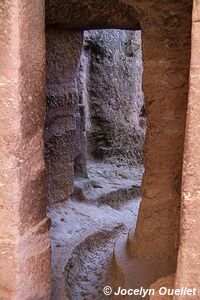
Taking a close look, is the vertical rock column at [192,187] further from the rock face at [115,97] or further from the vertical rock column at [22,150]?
the rock face at [115,97]

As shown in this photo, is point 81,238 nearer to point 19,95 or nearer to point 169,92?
point 169,92

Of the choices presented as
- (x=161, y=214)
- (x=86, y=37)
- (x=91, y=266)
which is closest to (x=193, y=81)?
(x=161, y=214)

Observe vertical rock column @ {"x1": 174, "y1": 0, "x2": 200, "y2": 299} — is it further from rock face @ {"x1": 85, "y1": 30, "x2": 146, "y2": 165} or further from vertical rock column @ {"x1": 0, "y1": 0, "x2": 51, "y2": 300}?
rock face @ {"x1": 85, "y1": 30, "x2": 146, "y2": 165}

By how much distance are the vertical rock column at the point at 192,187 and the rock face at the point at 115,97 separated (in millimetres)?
3507

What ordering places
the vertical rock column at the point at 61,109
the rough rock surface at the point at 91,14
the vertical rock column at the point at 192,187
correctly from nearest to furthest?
the vertical rock column at the point at 192,187 → the rough rock surface at the point at 91,14 → the vertical rock column at the point at 61,109

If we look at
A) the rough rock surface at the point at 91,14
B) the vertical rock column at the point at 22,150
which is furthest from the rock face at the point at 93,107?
the vertical rock column at the point at 22,150

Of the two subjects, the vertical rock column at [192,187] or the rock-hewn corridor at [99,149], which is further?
the rock-hewn corridor at [99,149]

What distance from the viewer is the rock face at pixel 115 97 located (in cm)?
499

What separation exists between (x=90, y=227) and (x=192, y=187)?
2.14 metres

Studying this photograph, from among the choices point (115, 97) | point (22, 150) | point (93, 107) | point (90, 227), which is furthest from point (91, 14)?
point (115, 97)

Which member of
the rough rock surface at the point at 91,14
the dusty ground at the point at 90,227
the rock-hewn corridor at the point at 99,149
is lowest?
the dusty ground at the point at 90,227

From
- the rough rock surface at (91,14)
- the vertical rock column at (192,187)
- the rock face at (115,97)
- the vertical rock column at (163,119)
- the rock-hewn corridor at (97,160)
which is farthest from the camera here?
the rock face at (115,97)

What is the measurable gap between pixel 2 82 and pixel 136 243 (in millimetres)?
1651

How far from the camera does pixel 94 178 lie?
4.48 meters
